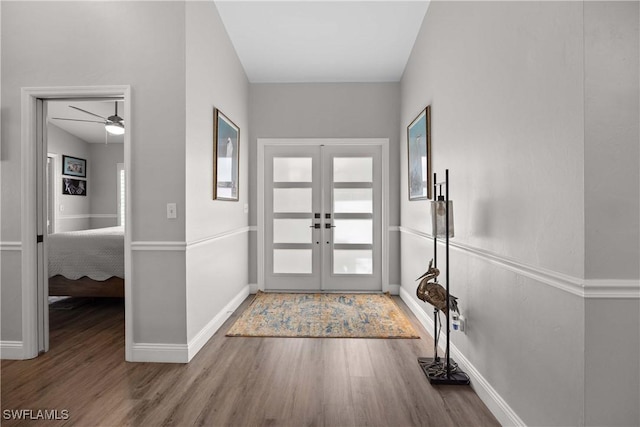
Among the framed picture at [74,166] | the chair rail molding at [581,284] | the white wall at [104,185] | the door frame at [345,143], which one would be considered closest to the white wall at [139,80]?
the door frame at [345,143]

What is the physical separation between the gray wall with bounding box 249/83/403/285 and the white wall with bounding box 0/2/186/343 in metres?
2.07

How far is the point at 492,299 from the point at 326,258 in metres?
2.84

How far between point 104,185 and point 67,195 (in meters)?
0.74

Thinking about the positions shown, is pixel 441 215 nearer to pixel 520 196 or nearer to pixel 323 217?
pixel 520 196

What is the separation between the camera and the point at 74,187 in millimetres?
6582

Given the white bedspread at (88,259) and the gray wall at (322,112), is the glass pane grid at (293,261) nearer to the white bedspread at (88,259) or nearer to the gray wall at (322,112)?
the gray wall at (322,112)

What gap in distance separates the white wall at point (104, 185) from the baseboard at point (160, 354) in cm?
549

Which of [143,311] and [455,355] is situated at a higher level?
[143,311]

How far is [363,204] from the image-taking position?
14.9ft

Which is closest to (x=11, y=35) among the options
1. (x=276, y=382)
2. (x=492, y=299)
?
(x=276, y=382)

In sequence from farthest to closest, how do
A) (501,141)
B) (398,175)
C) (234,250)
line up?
(398,175) < (234,250) < (501,141)

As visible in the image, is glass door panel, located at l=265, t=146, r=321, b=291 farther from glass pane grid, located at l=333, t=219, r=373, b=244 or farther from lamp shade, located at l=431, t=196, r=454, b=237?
lamp shade, located at l=431, t=196, r=454, b=237

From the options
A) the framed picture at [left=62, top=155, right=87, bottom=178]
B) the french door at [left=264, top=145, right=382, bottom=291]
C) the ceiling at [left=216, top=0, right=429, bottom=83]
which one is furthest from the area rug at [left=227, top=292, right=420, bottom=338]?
the framed picture at [left=62, top=155, right=87, bottom=178]

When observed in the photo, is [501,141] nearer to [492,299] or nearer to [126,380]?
[492,299]
